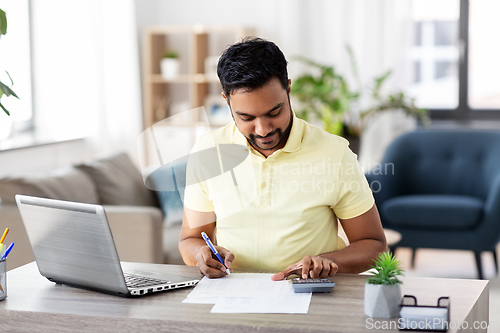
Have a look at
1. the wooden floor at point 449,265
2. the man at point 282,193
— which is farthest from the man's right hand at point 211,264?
the wooden floor at point 449,265

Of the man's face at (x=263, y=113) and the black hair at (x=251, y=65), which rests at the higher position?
the black hair at (x=251, y=65)

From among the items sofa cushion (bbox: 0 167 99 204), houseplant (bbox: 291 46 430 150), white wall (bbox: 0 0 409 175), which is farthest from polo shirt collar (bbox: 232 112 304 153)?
houseplant (bbox: 291 46 430 150)

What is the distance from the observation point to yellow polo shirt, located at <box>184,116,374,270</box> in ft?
4.85

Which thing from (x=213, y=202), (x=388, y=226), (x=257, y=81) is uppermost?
(x=257, y=81)

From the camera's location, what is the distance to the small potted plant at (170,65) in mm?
4727

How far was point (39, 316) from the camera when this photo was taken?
1172 mm

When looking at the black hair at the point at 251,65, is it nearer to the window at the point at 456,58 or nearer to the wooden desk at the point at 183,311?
the wooden desk at the point at 183,311

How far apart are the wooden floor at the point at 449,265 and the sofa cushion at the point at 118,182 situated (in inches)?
57.9

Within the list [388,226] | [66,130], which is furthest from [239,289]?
[66,130]

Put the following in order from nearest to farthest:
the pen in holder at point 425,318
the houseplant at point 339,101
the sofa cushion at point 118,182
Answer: the pen in holder at point 425,318 → the sofa cushion at point 118,182 → the houseplant at point 339,101

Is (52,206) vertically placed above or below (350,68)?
below

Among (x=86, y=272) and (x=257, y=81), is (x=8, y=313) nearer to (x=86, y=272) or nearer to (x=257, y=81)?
(x=86, y=272)

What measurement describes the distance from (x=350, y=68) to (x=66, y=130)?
2.21 m

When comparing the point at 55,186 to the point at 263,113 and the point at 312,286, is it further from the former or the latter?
the point at 312,286
